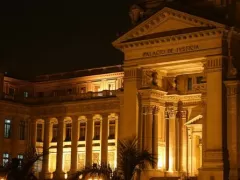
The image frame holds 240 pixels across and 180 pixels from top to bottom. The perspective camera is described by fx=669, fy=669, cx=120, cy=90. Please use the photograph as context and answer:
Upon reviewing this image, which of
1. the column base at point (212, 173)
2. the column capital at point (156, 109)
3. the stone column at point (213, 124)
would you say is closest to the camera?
the column base at point (212, 173)

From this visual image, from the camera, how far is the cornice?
178 ft

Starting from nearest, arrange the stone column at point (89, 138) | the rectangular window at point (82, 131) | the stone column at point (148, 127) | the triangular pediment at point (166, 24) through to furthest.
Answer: the triangular pediment at point (166, 24)
the stone column at point (148, 127)
the stone column at point (89, 138)
the rectangular window at point (82, 131)

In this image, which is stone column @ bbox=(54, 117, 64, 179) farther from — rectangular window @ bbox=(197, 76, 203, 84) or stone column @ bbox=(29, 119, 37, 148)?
rectangular window @ bbox=(197, 76, 203, 84)

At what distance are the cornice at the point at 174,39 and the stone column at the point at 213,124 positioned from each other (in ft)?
6.44

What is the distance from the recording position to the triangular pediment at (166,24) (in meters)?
55.3

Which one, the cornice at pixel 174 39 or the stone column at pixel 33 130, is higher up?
the cornice at pixel 174 39

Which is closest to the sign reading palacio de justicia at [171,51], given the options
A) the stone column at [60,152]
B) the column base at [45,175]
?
the stone column at [60,152]

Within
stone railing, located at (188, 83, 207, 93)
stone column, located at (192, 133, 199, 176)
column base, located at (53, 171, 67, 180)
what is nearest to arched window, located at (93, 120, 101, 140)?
column base, located at (53, 171, 67, 180)

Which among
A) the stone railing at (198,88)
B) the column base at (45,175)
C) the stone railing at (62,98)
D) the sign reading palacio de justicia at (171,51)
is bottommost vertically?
the column base at (45,175)

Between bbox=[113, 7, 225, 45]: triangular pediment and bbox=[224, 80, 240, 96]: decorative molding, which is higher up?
bbox=[113, 7, 225, 45]: triangular pediment

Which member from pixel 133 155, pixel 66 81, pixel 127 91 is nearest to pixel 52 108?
pixel 66 81

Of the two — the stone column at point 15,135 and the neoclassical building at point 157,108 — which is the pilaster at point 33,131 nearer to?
the neoclassical building at point 157,108

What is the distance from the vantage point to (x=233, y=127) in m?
54.3

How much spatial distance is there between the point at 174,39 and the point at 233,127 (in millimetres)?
9031
